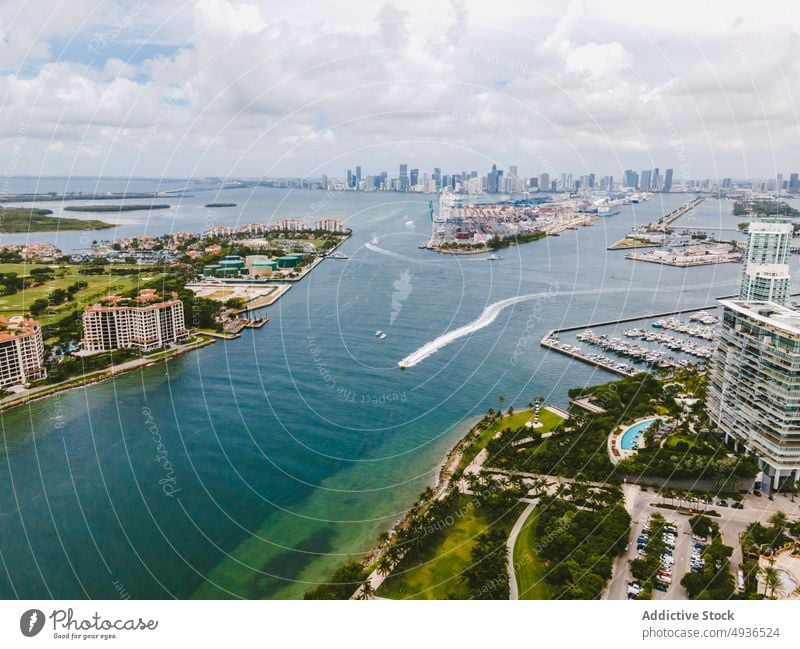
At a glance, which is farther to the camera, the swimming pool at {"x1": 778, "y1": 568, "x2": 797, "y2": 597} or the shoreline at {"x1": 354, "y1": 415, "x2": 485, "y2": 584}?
the shoreline at {"x1": 354, "y1": 415, "x2": 485, "y2": 584}

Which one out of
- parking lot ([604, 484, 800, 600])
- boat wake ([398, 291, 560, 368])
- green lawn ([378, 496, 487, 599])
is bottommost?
green lawn ([378, 496, 487, 599])

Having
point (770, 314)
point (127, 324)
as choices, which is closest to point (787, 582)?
point (770, 314)

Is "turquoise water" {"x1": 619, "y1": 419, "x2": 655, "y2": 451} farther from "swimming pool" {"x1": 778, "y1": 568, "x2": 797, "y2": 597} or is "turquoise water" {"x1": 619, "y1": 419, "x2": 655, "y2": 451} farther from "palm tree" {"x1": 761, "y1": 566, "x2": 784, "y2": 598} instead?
"palm tree" {"x1": 761, "y1": 566, "x2": 784, "y2": 598}

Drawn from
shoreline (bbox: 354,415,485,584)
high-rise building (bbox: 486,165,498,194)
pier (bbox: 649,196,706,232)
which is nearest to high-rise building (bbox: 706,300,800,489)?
shoreline (bbox: 354,415,485,584)

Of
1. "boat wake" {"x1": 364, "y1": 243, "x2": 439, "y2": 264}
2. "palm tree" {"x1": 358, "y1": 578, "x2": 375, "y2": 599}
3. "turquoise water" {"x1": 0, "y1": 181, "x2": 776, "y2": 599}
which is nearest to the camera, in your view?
"palm tree" {"x1": 358, "y1": 578, "x2": 375, "y2": 599}

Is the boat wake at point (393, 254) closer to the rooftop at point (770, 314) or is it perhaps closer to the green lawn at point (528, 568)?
the rooftop at point (770, 314)

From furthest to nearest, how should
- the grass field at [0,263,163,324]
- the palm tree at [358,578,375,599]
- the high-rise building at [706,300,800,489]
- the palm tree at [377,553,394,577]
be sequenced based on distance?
the grass field at [0,263,163,324]
the high-rise building at [706,300,800,489]
the palm tree at [377,553,394,577]
the palm tree at [358,578,375,599]
